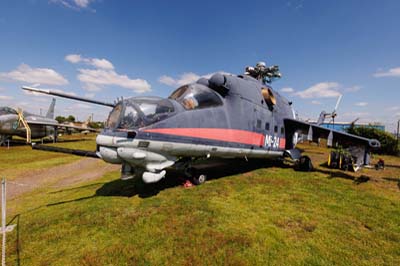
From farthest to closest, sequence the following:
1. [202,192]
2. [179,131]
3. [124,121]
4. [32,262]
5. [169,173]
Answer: [169,173] < [202,192] < [179,131] < [124,121] < [32,262]

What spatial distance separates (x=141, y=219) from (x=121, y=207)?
1.11 m

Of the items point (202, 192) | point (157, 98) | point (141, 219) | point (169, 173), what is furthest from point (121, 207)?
point (169, 173)

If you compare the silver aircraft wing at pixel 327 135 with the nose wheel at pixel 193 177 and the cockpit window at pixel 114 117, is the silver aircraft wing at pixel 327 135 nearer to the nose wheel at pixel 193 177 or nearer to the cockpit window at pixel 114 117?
the nose wheel at pixel 193 177

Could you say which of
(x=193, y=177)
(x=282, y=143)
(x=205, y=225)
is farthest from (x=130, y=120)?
(x=282, y=143)

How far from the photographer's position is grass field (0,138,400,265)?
370 cm

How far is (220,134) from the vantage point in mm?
7246

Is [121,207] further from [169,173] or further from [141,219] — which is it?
[169,173]

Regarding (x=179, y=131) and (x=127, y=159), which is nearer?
(x=127, y=159)

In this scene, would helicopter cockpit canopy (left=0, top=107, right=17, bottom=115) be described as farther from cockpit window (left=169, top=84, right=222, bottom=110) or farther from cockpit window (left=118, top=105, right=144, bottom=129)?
cockpit window (left=118, top=105, right=144, bottom=129)

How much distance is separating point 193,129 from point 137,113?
6.19 ft

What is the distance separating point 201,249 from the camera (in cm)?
387

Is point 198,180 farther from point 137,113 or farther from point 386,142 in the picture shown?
point 386,142

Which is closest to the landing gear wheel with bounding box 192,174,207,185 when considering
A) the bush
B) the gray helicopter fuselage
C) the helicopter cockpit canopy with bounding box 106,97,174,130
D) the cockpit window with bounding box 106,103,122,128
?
the gray helicopter fuselage

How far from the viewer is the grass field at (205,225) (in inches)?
146
